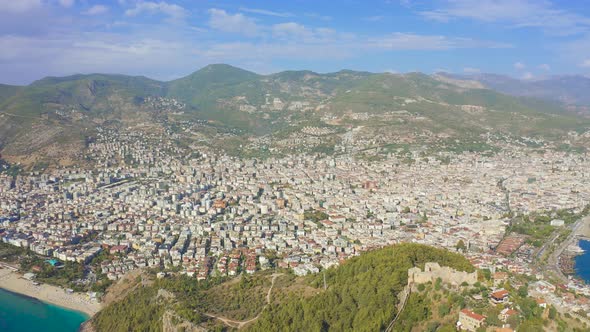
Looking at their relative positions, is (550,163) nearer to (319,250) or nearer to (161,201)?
(319,250)

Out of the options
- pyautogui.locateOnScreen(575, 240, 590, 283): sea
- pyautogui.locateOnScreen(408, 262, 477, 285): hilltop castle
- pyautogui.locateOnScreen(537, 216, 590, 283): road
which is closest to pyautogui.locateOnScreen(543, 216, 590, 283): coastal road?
pyautogui.locateOnScreen(537, 216, 590, 283): road

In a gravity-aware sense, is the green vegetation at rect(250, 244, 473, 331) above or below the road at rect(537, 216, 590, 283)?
above

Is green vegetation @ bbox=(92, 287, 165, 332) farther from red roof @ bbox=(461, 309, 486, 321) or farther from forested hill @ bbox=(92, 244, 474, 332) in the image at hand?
red roof @ bbox=(461, 309, 486, 321)

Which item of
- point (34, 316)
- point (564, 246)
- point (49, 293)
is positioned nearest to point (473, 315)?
point (564, 246)

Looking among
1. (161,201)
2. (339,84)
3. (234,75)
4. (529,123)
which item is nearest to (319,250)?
(161,201)

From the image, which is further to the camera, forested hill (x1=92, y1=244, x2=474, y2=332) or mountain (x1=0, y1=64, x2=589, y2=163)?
mountain (x1=0, y1=64, x2=589, y2=163)

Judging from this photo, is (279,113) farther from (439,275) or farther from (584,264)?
(439,275)
